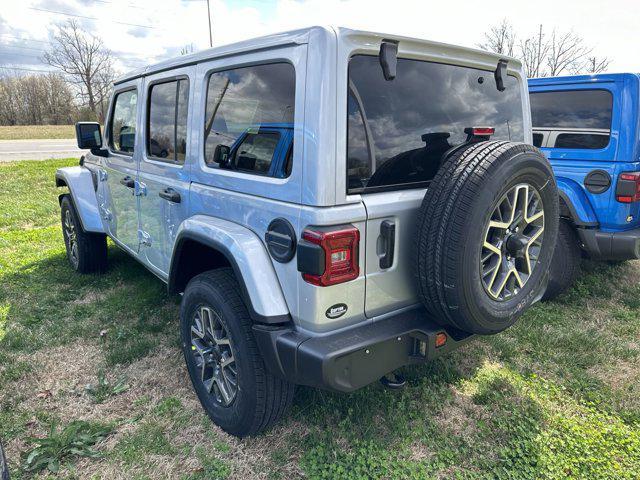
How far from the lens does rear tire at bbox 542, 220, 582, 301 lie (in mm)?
3965

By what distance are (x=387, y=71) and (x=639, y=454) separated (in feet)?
7.54

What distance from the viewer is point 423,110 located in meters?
2.23

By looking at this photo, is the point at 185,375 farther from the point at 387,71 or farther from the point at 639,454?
the point at 639,454

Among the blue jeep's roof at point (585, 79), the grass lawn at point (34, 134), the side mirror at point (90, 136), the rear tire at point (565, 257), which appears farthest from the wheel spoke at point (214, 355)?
the grass lawn at point (34, 134)

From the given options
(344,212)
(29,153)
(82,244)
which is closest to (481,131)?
A: (344,212)

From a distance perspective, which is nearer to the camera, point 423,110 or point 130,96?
point 423,110

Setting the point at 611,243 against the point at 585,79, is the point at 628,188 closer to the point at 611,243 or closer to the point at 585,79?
the point at 611,243

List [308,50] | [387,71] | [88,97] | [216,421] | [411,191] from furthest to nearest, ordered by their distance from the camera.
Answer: [88,97] → [216,421] → [411,191] → [387,71] → [308,50]

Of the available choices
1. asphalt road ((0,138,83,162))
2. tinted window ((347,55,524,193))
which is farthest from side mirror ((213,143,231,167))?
asphalt road ((0,138,83,162))

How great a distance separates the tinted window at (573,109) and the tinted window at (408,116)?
1.98 m

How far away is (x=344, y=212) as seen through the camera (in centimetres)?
192

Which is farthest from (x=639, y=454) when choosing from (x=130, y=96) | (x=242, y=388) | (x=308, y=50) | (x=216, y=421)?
(x=130, y=96)

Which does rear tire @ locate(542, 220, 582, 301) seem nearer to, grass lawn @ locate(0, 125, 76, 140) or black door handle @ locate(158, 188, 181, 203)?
black door handle @ locate(158, 188, 181, 203)

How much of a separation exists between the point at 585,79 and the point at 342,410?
3531 millimetres
